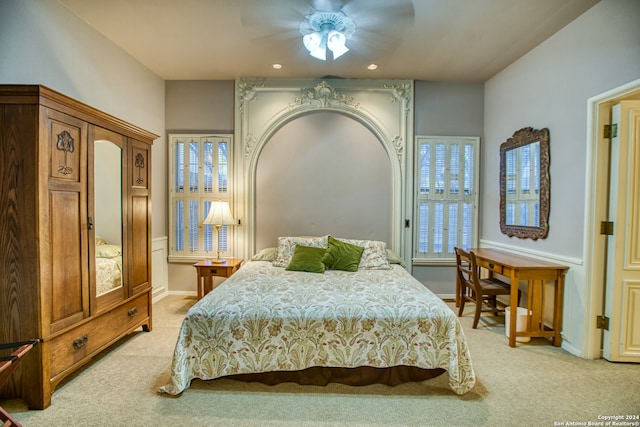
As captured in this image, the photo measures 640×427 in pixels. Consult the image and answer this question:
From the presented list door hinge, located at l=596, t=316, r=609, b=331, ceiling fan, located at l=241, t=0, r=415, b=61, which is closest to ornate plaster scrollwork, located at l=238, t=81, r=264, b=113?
ceiling fan, located at l=241, t=0, r=415, b=61

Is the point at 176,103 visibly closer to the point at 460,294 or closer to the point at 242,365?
the point at 242,365

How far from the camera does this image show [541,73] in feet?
10.2

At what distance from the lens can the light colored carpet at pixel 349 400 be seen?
5.99 feet

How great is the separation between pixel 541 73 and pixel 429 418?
3.39 metres

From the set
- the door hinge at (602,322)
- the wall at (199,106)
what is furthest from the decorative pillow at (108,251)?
the door hinge at (602,322)

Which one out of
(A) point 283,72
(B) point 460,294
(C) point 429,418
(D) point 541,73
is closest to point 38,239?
(C) point 429,418

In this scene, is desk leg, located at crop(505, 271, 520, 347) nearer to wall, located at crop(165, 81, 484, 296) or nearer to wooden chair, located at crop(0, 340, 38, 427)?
wall, located at crop(165, 81, 484, 296)

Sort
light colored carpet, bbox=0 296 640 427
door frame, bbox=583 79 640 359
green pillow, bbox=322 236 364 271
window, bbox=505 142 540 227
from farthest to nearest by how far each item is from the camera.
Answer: green pillow, bbox=322 236 364 271 → window, bbox=505 142 540 227 → door frame, bbox=583 79 640 359 → light colored carpet, bbox=0 296 640 427

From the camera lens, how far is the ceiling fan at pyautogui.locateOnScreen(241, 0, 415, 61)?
2.52 meters

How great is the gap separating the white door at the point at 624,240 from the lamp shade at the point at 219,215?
146 inches

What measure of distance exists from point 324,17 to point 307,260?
7.55 feet

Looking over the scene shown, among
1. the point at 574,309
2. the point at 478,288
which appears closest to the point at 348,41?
the point at 478,288

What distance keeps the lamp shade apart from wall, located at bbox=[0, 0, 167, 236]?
2.76 feet

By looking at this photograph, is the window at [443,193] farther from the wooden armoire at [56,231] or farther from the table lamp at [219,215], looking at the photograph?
the wooden armoire at [56,231]
